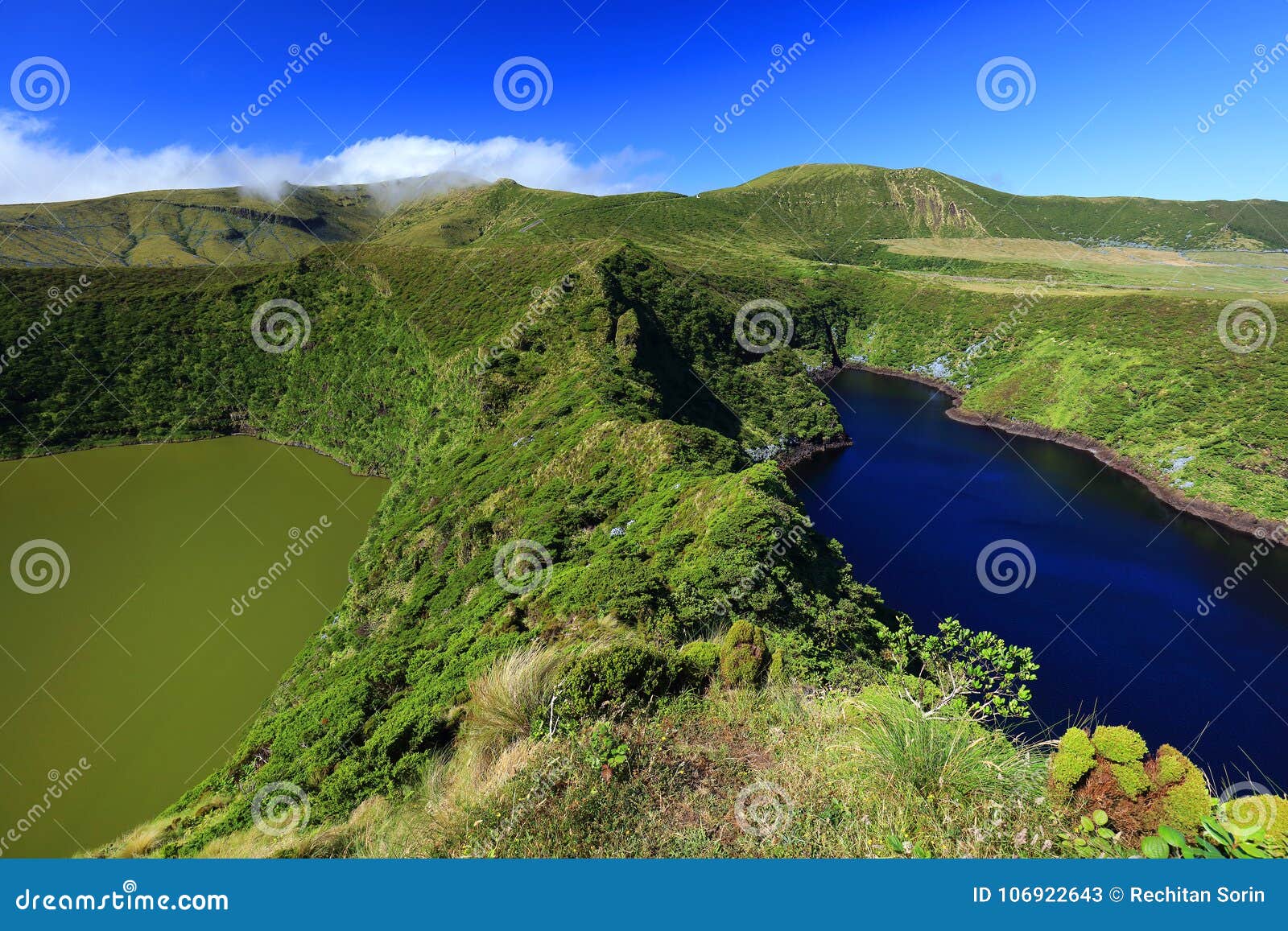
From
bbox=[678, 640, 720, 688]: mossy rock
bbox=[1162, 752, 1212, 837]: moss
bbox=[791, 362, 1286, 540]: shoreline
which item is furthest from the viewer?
bbox=[791, 362, 1286, 540]: shoreline

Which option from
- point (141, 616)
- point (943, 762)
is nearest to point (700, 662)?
point (943, 762)

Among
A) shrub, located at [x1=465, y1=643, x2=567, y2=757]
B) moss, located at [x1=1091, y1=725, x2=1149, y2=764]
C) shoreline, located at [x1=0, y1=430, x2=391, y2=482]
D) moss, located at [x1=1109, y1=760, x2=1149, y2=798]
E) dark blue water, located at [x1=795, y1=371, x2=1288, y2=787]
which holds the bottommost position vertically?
dark blue water, located at [x1=795, y1=371, x2=1288, y2=787]

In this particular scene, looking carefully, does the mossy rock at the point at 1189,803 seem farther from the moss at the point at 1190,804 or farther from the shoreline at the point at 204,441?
the shoreline at the point at 204,441

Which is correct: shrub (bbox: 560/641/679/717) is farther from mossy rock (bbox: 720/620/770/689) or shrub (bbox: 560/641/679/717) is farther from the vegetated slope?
the vegetated slope

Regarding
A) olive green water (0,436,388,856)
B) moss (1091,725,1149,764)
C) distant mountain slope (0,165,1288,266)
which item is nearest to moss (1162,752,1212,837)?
moss (1091,725,1149,764)

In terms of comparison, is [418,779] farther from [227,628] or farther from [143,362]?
[143,362]
